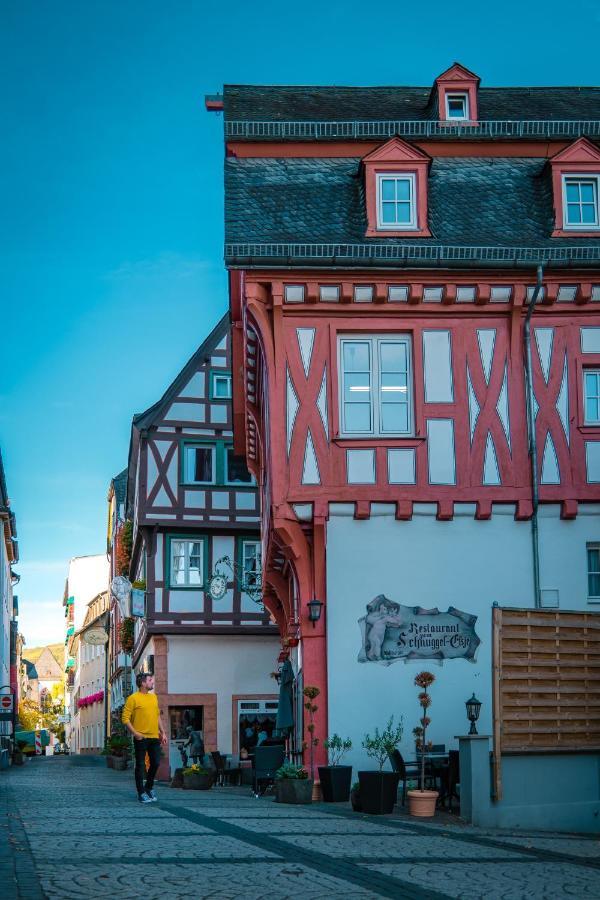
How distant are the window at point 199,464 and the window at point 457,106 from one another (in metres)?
14.6

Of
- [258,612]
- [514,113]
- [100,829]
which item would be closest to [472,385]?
[514,113]

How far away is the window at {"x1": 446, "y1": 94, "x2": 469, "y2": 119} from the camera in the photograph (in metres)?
24.0

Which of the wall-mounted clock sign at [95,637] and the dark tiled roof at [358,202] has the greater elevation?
the dark tiled roof at [358,202]

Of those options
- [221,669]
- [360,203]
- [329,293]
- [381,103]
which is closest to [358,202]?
[360,203]

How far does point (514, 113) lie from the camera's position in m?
24.6

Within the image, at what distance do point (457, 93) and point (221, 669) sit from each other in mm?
17609

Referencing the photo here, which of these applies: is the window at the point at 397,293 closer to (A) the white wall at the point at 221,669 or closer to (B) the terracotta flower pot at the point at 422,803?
(B) the terracotta flower pot at the point at 422,803

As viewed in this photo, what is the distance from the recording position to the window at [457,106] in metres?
24.0

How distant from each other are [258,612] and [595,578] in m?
15.9

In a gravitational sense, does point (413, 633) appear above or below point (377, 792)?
above

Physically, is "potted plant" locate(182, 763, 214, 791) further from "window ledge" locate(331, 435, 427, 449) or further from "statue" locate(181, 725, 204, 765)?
"window ledge" locate(331, 435, 427, 449)

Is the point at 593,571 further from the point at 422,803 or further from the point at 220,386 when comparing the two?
the point at 220,386

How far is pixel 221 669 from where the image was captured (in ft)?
115

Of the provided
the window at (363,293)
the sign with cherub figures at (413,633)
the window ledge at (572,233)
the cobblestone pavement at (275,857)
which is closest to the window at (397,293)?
the window at (363,293)
